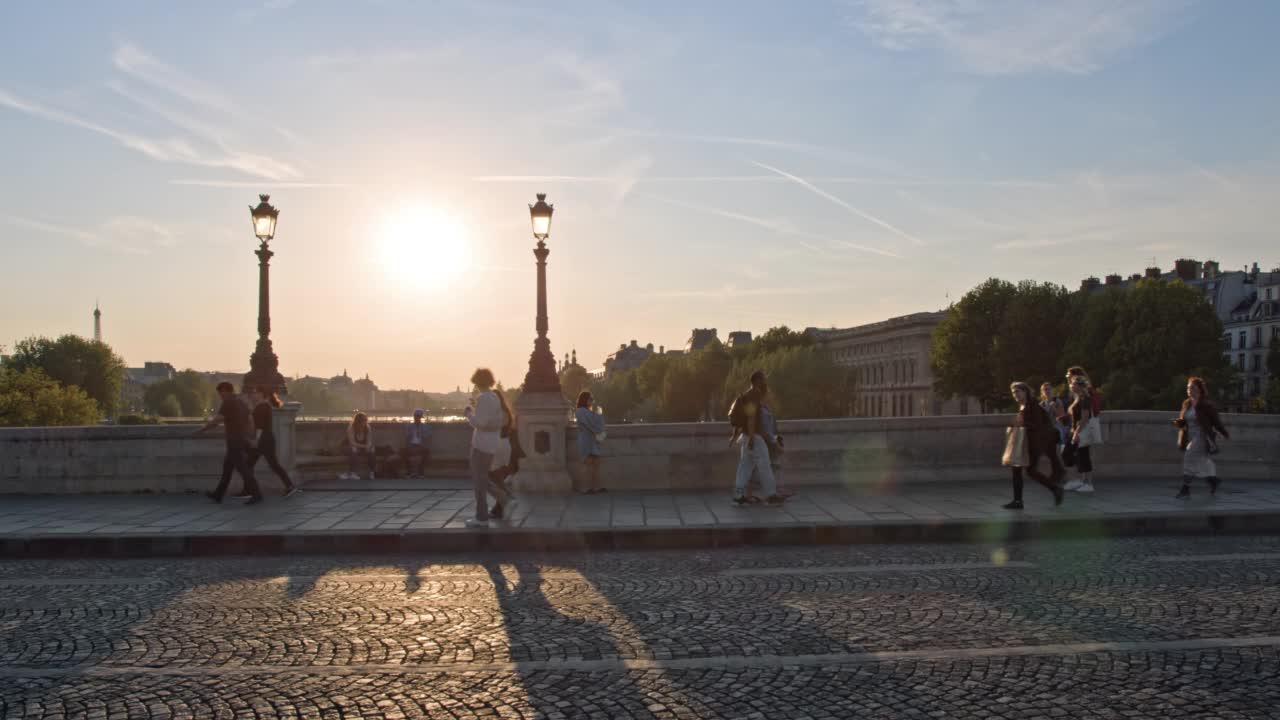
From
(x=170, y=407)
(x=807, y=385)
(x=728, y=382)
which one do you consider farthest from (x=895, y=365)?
(x=170, y=407)

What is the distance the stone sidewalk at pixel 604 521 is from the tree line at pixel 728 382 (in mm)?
49334

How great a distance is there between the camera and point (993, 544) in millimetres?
10086

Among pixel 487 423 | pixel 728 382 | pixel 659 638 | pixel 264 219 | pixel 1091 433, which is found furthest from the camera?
pixel 728 382

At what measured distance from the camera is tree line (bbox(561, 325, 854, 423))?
82188 mm

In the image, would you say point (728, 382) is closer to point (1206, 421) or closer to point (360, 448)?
point (360, 448)

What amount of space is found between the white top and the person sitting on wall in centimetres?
637

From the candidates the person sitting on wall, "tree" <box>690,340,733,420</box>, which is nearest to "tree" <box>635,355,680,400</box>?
"tree" <box>690,340,733,420</box>

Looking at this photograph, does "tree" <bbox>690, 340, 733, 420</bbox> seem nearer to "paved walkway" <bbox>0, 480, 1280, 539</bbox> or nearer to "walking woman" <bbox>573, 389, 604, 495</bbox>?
"walking woman" <bbox>573, 389, 604, 495</bbox>

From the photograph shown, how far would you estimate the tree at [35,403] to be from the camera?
62062 mm

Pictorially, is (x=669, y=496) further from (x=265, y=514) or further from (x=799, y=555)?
(x=265, y=514)

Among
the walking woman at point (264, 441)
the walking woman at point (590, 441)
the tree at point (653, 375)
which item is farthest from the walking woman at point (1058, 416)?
the tree at point (653, 375)

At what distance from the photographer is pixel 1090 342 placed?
5903 centimetres

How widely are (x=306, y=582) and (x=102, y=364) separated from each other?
4129 inches

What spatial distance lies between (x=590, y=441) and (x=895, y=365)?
103902 mm
